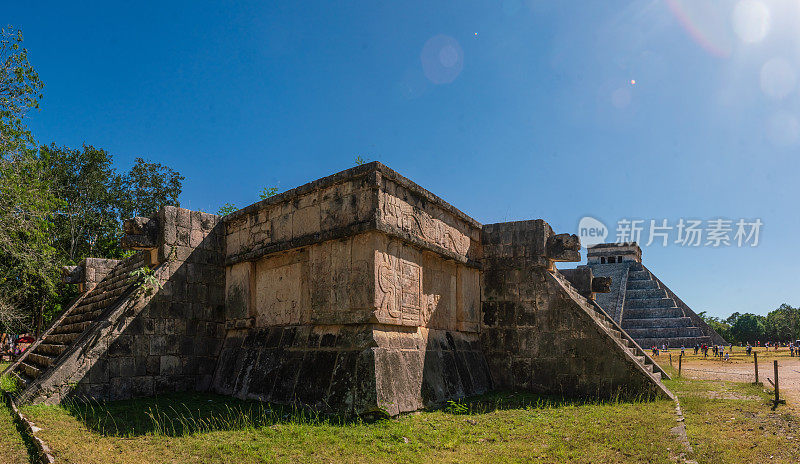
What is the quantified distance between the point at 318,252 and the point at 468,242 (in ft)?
10.2

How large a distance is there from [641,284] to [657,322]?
270 inches

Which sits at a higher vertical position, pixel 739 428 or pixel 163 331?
pixel 163 331

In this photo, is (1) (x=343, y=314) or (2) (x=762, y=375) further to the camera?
(2) (x=762, y=375)

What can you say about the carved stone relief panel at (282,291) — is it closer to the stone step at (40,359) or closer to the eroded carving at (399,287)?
the eroded carving at (399,287)

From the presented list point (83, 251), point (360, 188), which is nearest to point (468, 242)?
point (360, 188)

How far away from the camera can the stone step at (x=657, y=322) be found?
3339 centimetres

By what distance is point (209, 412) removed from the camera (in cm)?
636

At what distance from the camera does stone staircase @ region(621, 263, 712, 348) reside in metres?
32.3

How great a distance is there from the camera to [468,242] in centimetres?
906

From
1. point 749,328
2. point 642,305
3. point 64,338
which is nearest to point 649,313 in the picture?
point 642,305

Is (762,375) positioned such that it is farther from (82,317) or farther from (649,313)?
(649,313)

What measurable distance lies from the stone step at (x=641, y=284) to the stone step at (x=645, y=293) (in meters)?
0.60

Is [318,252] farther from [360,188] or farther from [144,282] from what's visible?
[144,282]

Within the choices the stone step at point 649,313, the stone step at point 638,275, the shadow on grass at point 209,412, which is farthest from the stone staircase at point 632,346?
the stone step at point 638,275
